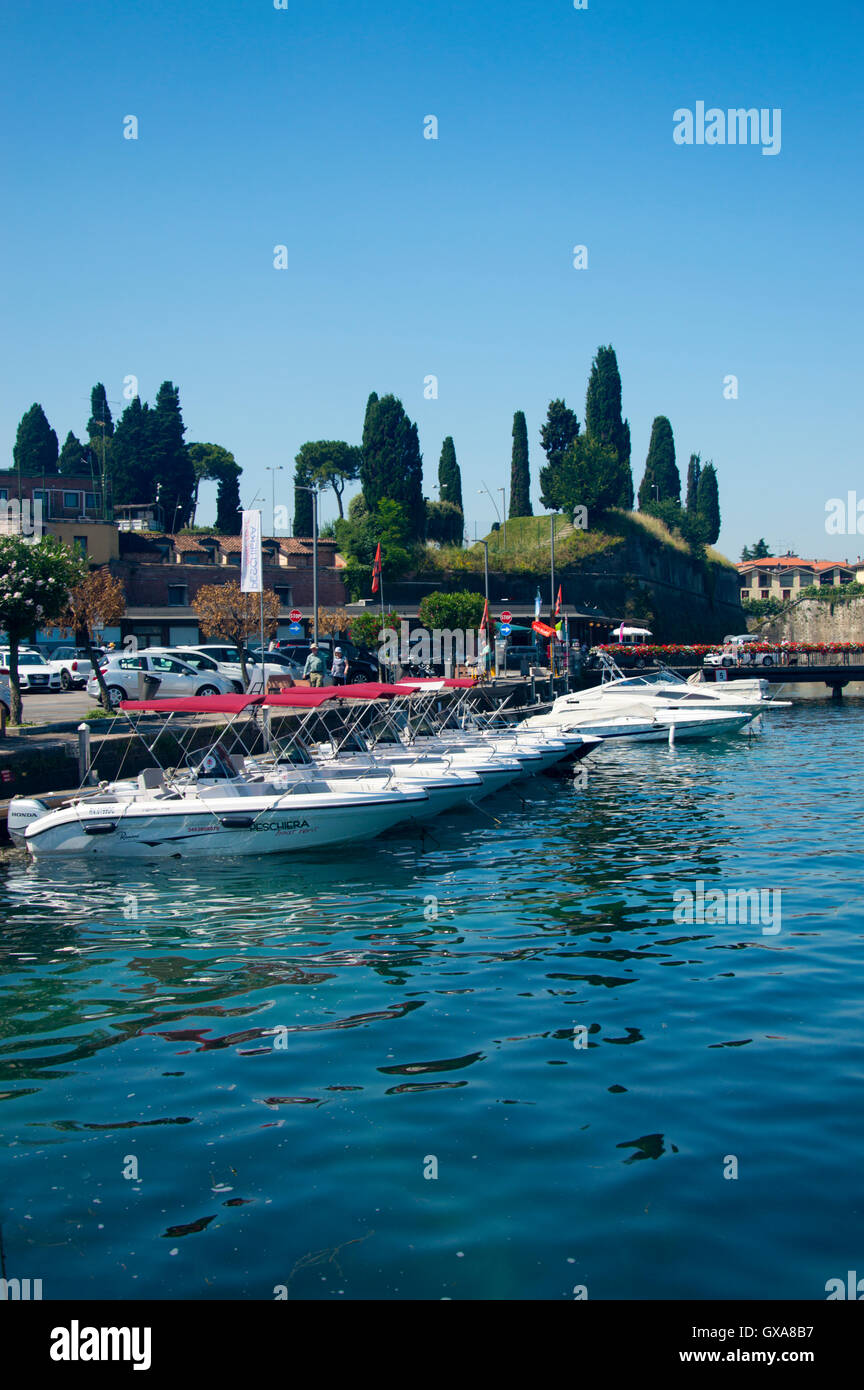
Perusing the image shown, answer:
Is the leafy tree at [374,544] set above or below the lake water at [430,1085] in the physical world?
above

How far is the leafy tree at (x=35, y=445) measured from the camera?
351 ft

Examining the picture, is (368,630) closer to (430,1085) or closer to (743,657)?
(743,657)

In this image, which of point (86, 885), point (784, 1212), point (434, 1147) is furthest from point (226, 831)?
point (784, 1212)

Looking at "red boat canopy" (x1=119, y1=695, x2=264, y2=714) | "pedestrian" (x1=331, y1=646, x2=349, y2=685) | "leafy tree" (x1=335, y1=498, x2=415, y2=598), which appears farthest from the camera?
"leafy tree" (x1=335, y1=498, x2=415, y2=598)

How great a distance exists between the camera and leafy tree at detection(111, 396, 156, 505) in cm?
9694

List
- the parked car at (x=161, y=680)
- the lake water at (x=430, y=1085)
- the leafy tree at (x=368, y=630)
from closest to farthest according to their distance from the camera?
1. the lake water at (x=430, y=1085)
2. the parked car at (x=161, y=680)
3. the leafy tree at (x=368, y=630)

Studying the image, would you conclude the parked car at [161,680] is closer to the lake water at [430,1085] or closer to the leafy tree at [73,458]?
the lake water at [430,1085]

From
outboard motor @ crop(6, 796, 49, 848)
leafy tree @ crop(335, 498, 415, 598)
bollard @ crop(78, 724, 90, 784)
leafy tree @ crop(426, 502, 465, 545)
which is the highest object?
leafy tree @ crop(426, 502, 465, 545)

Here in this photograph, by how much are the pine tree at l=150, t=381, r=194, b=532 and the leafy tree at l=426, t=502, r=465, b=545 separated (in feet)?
81.6

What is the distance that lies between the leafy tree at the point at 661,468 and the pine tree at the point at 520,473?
1814cm

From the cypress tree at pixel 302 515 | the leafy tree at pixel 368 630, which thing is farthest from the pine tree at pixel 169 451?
the leafy tree at pixel 368 630

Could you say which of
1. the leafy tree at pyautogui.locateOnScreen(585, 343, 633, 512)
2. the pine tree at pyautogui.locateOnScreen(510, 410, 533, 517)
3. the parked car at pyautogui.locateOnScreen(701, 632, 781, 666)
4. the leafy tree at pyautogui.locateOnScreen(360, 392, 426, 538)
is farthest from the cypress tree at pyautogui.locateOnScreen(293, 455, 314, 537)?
the parked car at pyautogui.locateOnScreen(701, 632, 781, 666)

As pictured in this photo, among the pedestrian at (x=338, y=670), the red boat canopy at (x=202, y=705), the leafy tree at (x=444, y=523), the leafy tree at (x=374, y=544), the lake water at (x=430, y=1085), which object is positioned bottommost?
the lake water at (x=430, y=1085)

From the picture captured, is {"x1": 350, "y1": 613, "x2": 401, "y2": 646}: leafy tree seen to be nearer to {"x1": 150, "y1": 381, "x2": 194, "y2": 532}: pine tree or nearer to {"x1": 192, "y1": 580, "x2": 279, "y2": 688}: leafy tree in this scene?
{"x1": 192, "y1": 580, "x2": 279, "y2": 688}: leafy tree
